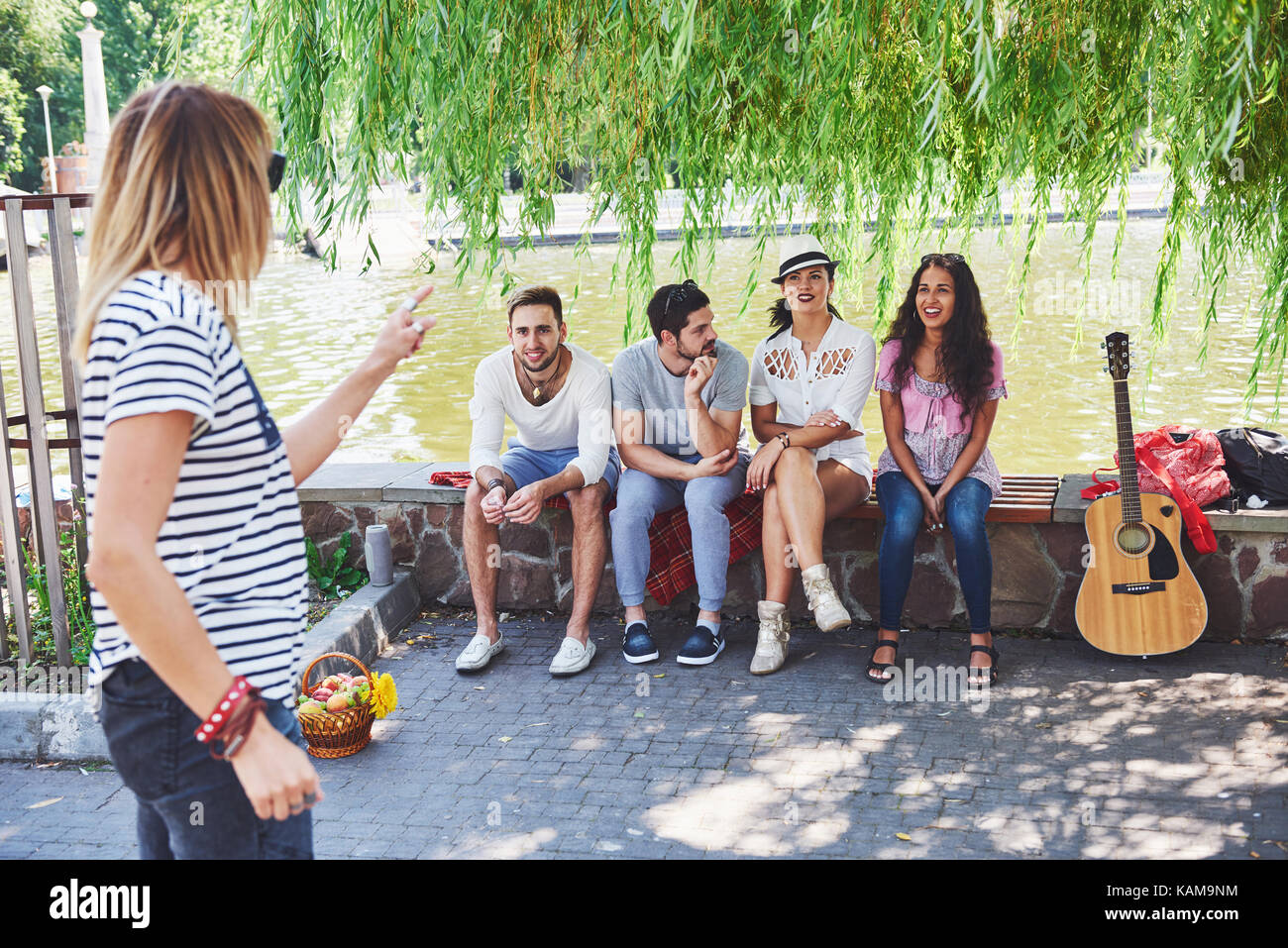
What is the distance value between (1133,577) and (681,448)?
203 centimetres

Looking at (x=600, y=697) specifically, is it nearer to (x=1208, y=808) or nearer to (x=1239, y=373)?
(x=1208, y=808)

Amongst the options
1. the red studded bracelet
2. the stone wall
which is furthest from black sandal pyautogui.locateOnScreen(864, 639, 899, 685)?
the red studded bracelet

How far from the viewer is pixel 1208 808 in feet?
12.2

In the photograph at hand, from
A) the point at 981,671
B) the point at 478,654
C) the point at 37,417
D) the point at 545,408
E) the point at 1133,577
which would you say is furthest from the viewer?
the point at 545,408

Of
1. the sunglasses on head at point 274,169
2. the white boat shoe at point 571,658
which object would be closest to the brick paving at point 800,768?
the white boat shoe at point 571,658

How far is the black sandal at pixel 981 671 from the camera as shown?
15.9ft

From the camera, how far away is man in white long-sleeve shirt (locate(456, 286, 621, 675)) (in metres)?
5.25

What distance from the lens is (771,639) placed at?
5.09m

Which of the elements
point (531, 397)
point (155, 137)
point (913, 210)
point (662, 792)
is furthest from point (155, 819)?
point (913, 210)

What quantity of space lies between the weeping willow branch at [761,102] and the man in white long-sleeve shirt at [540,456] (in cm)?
41

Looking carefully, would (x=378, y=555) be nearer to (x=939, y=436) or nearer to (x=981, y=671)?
(x=939, y=436)

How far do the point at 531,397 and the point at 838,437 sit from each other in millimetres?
1419

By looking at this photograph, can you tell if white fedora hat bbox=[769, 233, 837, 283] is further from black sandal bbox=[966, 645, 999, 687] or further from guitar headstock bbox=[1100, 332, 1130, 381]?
black sandal bbox=[966, 645, 999, 687]

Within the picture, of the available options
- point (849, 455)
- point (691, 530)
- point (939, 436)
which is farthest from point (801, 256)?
point (691, 530)
